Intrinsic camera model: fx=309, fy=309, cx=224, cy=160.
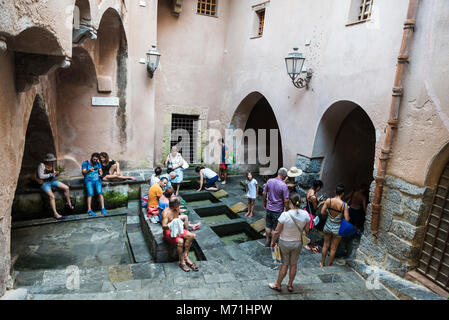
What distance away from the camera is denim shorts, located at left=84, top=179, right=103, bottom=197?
725 cm

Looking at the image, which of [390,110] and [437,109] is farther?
[390,110]

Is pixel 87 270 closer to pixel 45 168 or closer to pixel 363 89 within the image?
pixel 45 168

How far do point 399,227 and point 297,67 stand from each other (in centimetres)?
369

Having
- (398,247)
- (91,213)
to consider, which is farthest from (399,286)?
(91,213)

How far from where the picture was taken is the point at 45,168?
265 inches

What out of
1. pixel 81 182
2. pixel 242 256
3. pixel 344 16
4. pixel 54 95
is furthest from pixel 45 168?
pixel 344 16

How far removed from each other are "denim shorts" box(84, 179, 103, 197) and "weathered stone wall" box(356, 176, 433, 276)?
586cm

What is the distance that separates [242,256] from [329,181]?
3.08 metres

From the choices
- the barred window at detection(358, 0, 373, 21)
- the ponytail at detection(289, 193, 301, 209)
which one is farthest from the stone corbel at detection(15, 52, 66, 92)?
the barred window at detection(358, 0, 373, 21)

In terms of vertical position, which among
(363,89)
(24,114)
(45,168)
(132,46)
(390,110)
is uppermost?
(132,46)

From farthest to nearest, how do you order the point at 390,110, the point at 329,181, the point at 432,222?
the point at 329,181, the point at 390,110, the point at 432,222

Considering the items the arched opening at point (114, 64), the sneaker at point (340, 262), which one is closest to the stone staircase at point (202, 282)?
the sneaker at point (340, 262)

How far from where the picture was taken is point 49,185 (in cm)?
683

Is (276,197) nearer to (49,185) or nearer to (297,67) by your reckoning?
(297,67)
